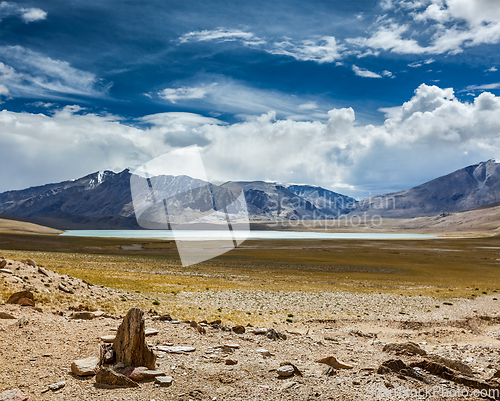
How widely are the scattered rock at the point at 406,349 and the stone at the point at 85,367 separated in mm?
9782

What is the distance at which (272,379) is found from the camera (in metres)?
8.52

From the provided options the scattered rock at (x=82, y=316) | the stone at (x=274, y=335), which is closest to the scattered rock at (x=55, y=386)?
the scattered rock at (x=82, y=316)

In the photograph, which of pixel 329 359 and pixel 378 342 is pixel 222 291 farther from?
pixel 329 359

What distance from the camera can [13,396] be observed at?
6.98m

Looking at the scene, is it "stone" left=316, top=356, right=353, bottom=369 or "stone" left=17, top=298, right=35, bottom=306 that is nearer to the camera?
"stone" left=316, top=356, right=353, bottom=369

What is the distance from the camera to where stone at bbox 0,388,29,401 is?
689 centimetres

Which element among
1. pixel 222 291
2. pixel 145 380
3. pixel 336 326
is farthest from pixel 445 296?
pixel 145 380

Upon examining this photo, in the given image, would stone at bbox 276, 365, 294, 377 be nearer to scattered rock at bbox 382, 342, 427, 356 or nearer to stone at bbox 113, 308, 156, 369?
stone at bbox 113, 308, 156, 369

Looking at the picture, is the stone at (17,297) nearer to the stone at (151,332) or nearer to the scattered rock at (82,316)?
the scattered rock at (82,316)

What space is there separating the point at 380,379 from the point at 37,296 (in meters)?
16.3

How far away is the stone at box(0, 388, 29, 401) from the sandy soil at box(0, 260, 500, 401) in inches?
7.0

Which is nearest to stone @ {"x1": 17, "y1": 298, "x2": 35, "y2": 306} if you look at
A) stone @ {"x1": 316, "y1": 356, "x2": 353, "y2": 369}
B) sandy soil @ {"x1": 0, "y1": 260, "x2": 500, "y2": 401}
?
sandy soil @ {"x1": 0, "y1": 260, "x2": 500, "y2": 401}

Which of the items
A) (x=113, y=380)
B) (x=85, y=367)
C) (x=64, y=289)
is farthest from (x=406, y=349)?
(x=64, y=289)

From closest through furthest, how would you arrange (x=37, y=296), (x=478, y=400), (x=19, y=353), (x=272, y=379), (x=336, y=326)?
(x=478, y=400)
(x=272, y=379)
(x=19, y=353)
(x=37, y=296)
(x=336, y=326)
